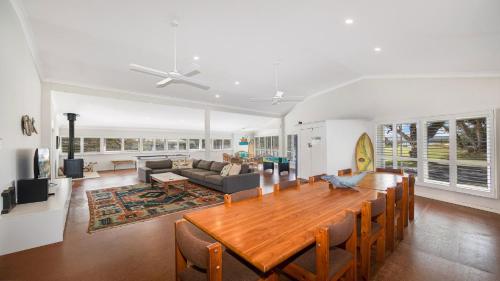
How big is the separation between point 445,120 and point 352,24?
3.42 metres

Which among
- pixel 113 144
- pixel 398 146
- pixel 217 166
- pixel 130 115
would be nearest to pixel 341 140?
pixel 398 146

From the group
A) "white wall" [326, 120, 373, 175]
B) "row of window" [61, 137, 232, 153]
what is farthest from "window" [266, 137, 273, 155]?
"white wall" [326, 120, 373, 175]

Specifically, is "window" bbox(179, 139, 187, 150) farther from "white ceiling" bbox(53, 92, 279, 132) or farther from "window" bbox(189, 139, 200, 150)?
"white ceiling" bbox(53, 92, 279, 132)

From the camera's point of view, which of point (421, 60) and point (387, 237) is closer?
point (387, 237)

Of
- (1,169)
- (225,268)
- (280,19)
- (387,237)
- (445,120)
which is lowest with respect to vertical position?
(387,237)

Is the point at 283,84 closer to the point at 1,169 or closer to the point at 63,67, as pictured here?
the point at 63,67

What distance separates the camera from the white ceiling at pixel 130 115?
6.41 m

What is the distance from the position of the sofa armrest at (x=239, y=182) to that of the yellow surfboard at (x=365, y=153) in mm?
3086

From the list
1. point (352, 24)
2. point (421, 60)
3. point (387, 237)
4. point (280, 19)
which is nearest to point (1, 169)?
point (280, 19)

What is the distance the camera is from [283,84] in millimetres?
5816

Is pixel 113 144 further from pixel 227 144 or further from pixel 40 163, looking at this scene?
pixel 40 163

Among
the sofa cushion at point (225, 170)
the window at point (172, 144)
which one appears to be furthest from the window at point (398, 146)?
the window at point (172, 144)

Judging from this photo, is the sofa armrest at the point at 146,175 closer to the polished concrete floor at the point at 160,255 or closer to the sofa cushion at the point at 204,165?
the sofa cushion at the point at 204,165

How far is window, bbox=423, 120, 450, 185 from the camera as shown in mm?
4363
